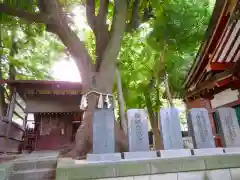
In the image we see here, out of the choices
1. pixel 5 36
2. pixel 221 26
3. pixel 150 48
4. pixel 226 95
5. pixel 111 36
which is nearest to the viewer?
pixel 221 26

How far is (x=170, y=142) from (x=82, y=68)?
3608mm

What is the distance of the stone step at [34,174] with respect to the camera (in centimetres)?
379

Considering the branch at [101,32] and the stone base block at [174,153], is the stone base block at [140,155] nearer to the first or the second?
the stone base block at [174,153]

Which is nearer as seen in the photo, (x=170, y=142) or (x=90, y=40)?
(x=170, y=142)

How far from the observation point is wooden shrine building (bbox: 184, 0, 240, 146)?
5.58 metres

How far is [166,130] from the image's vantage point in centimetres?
418

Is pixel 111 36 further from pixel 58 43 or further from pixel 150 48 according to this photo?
pixel 58 43

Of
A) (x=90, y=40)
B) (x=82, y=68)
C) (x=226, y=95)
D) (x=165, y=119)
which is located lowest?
(x=165, y=119)

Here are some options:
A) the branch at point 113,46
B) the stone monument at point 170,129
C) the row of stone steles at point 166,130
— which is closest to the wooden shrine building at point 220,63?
the row of stone steles at point 166,130

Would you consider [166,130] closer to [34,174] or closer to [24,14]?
[34,174]

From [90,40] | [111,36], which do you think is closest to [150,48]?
[90,40]

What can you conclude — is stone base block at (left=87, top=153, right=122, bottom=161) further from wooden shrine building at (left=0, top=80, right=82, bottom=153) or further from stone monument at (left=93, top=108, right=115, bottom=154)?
wooden shrine building at (left=0, top=80, right=82, bottom=153)

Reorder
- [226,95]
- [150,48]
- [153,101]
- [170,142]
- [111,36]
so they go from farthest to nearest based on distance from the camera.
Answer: [153,101], [150,48], [226,95], [111,36], [170,142]

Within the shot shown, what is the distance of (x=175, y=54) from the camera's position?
35.4 feet
